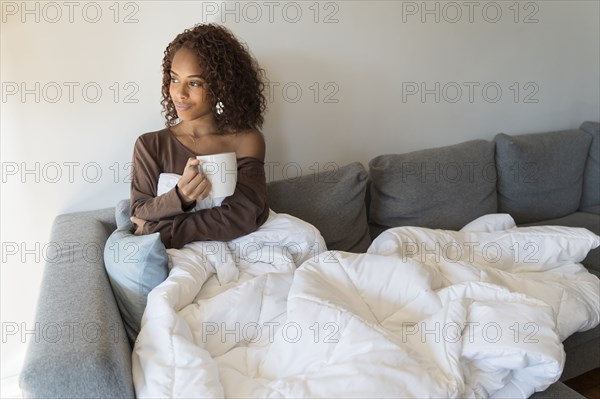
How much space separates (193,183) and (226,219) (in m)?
0.21

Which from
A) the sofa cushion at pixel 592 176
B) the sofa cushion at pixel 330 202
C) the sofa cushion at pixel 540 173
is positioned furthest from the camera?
the sofa cushion at pixel 592 176

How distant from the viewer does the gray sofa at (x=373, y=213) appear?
1185mm

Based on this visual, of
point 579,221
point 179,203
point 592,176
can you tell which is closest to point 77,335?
point 179,203

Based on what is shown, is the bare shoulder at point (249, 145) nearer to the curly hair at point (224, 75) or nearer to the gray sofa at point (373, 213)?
the curly hair at point (224, 75)

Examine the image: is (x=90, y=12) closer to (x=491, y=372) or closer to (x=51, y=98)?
(x=51, y=98)

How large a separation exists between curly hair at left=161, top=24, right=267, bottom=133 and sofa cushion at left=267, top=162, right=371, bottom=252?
27 centimetres

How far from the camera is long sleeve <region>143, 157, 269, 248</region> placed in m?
1.70

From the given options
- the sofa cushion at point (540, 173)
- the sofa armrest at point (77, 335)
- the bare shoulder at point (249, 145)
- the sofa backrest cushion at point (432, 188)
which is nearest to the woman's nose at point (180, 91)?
the bare shoulder at point (249, 145)

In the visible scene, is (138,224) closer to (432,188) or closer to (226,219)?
(226,219)

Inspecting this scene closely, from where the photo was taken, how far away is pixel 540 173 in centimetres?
251

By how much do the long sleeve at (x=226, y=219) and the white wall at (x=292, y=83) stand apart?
42 centimetres

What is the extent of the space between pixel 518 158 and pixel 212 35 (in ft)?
4.63

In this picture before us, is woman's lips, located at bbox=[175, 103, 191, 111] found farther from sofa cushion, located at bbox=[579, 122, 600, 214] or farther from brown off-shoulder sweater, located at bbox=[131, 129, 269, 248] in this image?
sofa cushion, located at bbox=[579, 122, 600, 214]

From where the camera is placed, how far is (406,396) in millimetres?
1228
